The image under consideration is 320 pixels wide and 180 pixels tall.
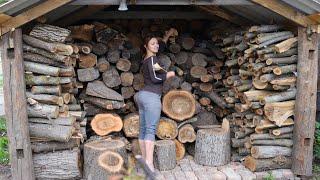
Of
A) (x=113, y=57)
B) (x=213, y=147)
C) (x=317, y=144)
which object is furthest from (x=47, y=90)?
(x=317, y=144)

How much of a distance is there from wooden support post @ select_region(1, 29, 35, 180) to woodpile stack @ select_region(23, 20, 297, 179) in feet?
0.63

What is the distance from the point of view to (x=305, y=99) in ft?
20.4

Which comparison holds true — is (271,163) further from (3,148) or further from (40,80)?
(3,148)

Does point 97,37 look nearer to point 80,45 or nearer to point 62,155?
point 80,45

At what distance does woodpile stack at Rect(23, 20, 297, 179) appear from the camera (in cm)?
606

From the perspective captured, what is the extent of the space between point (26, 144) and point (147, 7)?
354cm

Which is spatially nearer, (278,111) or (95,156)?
(95,156)

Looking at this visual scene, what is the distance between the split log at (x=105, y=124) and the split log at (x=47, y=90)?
110cm

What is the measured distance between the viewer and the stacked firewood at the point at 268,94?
20.6 ft

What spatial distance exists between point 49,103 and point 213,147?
8.94ft

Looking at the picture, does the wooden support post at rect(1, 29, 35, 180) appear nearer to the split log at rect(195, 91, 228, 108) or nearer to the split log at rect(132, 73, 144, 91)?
the split log at rect(132, 73, 144, 91)

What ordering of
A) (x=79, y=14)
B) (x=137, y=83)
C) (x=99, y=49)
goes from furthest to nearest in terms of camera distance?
(x=137, y=83), (x=99, y=49), (x=79, y=14)

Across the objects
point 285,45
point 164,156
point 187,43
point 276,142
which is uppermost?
point 187,43

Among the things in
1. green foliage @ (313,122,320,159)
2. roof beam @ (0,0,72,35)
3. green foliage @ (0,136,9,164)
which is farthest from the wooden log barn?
green foliage @ (0,136,9,164)
